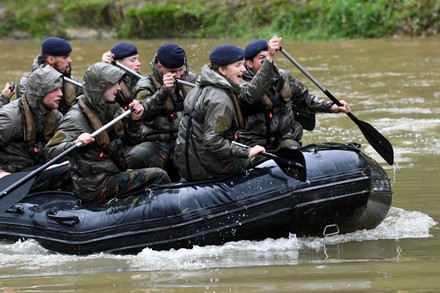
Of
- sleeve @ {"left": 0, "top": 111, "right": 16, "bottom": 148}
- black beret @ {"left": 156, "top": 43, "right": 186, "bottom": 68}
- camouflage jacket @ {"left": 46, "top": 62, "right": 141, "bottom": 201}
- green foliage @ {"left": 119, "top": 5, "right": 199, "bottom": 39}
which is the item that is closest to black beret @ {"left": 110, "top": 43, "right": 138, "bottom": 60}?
black beret @ {"left": 156, "top": 43, "right": 186, "bottom": 68}

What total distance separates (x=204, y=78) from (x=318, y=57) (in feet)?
41.7

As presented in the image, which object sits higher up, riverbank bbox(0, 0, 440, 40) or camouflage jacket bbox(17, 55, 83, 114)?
camouflage jacket bbox(17, 55, 83, 114)

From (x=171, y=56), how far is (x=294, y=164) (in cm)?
160

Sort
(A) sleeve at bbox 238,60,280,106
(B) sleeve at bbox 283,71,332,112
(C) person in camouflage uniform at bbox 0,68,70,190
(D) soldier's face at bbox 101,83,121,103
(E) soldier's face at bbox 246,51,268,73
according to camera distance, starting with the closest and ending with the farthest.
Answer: (D) soldier's face at bbox 101,83,121,103, (A) sleeve at bbox 238,60,280,106, (C) person in camouflage uniform at bbox 0,68,70,190, (E) soldier's face at bbox 246,51,268,73, (B) sleeve at bbox 283,71,332,112

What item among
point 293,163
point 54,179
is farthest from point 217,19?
point 293,163

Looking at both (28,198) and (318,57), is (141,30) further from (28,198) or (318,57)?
(28,198)

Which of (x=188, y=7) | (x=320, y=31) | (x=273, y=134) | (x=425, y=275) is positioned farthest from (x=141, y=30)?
(x=425, y=275)

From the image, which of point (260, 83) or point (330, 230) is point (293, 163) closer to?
point (330, 230)

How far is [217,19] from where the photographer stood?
25578mm

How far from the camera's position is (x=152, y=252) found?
7.28 meters

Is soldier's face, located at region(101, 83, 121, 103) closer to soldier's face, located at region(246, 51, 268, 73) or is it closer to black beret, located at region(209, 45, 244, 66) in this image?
black beret, located at region(209, 45, 244, 66)

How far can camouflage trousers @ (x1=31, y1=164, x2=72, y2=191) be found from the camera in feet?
26.9

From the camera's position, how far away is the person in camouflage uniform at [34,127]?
25.8 feet

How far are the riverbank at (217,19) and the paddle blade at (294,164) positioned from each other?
15.4 m
